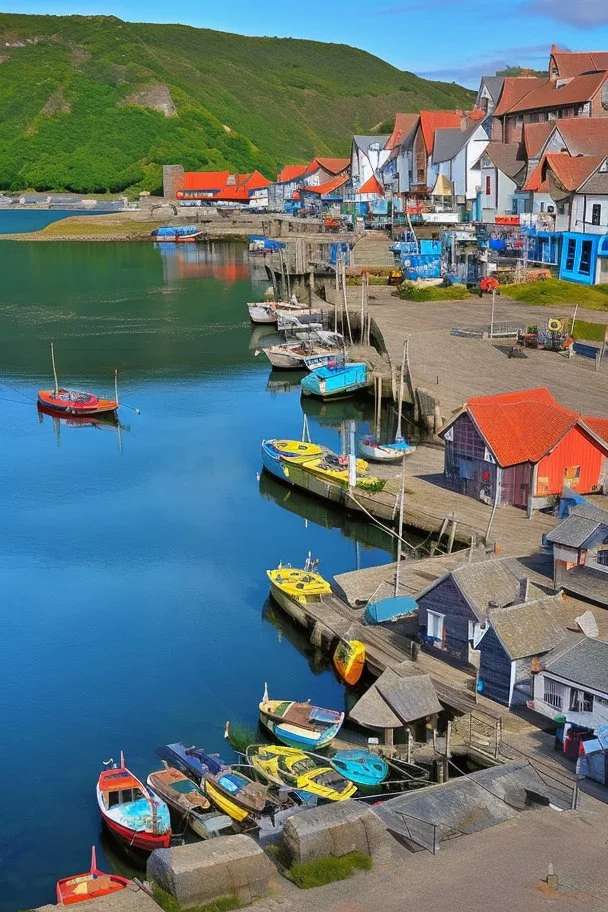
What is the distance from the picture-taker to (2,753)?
88.1 feet

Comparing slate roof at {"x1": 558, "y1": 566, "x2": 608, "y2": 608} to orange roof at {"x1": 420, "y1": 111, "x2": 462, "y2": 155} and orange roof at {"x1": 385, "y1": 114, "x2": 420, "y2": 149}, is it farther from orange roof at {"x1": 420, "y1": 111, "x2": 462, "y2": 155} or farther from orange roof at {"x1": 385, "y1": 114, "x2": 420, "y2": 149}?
orange roof at {"x1": 385, "y1": 114, "x2": 420, "y2": 149}

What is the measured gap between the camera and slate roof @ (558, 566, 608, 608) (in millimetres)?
30031

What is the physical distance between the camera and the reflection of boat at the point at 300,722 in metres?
25.7

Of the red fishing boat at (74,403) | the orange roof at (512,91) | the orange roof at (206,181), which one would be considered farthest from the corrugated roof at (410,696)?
the orange roof at (206,181)

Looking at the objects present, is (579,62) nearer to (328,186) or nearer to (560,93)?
(560,93)

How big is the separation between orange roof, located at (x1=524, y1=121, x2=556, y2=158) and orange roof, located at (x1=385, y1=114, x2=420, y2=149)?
42.9 meters

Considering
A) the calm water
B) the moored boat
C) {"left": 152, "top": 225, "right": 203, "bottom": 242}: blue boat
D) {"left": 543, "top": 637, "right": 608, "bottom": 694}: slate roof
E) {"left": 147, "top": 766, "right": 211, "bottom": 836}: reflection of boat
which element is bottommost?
the calm water

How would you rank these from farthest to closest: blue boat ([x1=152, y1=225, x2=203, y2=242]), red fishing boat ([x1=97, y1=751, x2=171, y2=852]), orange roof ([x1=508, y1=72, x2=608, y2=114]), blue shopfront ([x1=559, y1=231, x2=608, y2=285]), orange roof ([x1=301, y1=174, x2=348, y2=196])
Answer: blue boat ([x1=152, y1=225, x2=203, y2=242]), orange roof ([x1=301, y1=174, x2=348, y2=196]), orange roof ([x1=508, y1=72, x2=608, y2=114]), blue shopfront ([x1=559, y1=231, x2=608, y2=285]), red fishing boat ([x1=97, y1=751, x2=171, y2=852])

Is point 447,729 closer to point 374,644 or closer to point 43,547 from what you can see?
point 374,644

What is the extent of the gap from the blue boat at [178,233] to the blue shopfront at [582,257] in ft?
280

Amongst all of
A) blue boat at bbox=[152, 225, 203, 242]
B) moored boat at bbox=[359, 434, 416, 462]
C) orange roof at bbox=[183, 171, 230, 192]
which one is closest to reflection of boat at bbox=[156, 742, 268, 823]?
moored boat at bbox=[359, 434, 416, 462]

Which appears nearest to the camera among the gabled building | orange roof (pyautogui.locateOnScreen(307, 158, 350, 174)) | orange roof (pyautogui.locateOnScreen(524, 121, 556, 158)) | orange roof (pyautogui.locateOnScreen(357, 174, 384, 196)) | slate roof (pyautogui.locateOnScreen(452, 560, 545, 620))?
slate roof (pyautogui.locateOnScreen(452, 560, 545, 620))

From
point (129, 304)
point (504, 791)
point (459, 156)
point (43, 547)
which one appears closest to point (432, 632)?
point (504, 791)

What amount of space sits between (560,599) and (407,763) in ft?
20.9
